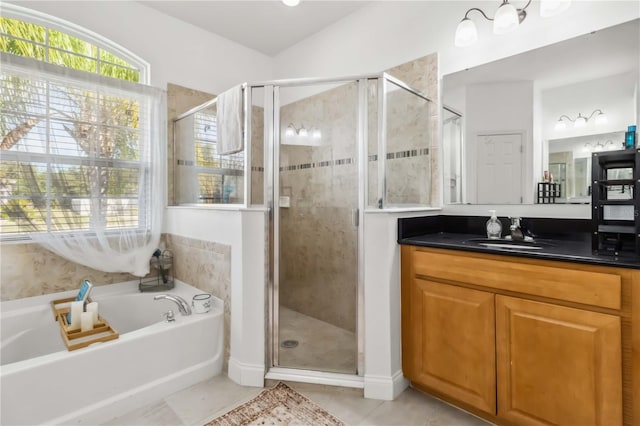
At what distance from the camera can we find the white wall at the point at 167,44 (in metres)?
2.37

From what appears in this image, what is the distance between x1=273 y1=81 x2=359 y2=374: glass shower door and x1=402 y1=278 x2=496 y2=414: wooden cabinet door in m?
0.36

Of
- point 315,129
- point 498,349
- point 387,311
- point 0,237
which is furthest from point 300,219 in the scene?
point 0,237

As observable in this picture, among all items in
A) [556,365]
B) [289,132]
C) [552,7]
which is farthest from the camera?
[289,132]

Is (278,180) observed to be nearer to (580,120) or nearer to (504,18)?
(504,18)

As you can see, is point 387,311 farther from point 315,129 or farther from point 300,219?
point 315,129

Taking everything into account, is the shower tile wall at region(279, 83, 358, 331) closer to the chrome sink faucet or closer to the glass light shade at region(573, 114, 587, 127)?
the chrome sink faucet

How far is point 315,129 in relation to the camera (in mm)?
2109

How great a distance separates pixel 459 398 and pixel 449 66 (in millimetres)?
Result: 2078

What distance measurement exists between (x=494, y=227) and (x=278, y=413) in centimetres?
164

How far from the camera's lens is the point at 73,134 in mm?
2186

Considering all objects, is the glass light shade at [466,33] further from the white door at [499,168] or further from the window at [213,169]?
the window at [213,169]

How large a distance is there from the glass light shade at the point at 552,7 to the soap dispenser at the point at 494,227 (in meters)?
1.12

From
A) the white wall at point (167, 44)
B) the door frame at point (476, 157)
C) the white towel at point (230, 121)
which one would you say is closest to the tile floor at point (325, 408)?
the door frame at point (476, 157)

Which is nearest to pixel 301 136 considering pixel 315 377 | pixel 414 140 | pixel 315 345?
pixel 414 140
